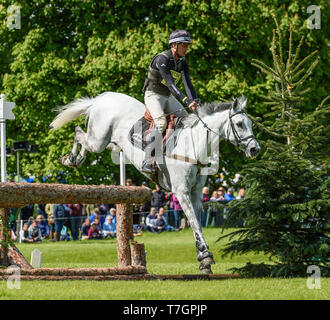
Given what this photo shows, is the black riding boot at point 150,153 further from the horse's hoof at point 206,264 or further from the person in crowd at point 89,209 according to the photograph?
the person in crowd at point 89,209

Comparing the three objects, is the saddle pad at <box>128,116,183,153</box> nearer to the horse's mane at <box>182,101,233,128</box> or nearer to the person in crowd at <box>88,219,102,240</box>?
the horse's mane at <box>182,101,233,128</box>

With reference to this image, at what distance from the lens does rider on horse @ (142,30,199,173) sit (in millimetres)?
10086

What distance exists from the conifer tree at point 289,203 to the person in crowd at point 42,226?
1189 centimetres

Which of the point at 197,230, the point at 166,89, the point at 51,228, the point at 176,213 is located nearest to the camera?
the point at 197,230

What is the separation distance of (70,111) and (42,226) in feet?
33.5

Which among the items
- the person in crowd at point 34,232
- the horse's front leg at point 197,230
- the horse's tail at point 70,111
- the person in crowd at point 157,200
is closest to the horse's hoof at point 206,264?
the horse's front leg at point 197,230

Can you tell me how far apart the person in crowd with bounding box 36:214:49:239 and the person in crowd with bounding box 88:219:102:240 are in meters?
1.36

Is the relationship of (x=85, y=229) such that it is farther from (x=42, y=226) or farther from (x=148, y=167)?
(x=148, y=167)

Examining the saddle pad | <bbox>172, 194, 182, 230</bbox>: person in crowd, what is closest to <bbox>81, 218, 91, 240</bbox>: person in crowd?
<bbox>172, 194, 182, 230</bbox>: person in crowd

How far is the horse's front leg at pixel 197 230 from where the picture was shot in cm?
971

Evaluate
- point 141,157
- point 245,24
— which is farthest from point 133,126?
point 245,24

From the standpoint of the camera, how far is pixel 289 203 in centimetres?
1024

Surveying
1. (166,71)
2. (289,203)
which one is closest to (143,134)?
(166,71)
